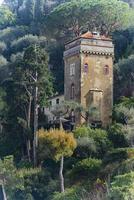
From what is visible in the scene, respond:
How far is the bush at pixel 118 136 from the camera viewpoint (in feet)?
169

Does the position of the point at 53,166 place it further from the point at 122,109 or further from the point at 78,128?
the point at 122,109

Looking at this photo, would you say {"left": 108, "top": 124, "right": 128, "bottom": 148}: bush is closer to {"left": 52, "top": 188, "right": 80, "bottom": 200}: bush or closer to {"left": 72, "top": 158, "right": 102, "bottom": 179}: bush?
{"left": 72, "top": 158, "right": 102, "bottom": 179}: bush

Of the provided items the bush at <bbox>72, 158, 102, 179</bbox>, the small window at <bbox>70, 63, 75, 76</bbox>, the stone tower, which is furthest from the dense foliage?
the small window at <bbox>70, 63, 75, 76</bbox>

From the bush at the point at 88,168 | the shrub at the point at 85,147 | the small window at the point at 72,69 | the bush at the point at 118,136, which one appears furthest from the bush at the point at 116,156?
the small window at the point at 72,69

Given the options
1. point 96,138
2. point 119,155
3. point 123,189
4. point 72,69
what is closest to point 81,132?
point 96,138

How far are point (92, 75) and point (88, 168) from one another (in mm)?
12704

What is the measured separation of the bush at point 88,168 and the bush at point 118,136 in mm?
3981

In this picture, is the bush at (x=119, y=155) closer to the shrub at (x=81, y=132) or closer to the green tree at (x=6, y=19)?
the shrub at (x=81, y=132)

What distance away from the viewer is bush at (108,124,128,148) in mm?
51406

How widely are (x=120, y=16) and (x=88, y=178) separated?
3111cm

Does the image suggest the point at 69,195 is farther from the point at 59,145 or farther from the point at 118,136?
the point at 118,136

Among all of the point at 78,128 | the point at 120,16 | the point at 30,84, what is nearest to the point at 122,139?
the point at 78,128

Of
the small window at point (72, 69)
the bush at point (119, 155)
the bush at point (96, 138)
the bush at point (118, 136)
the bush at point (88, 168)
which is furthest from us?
the small window at point (72, 69)

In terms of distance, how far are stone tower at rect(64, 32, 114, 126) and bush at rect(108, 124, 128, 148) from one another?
14.2ft
